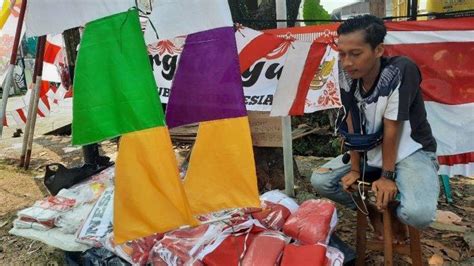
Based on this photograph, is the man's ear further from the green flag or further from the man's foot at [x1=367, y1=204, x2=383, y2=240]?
the green flag

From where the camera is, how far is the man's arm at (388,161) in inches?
95.0

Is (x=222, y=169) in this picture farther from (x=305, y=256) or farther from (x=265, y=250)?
(x=305, y=256)

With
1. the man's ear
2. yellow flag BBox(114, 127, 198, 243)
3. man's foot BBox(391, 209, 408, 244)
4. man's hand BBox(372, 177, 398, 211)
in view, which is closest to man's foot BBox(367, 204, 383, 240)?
man's foot BBox(391, 209, 408, 244)

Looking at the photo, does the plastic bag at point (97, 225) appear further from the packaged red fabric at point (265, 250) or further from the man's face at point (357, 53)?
the man's face at point (357, 53)

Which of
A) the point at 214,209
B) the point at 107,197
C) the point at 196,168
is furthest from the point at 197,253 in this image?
the point at 107,197

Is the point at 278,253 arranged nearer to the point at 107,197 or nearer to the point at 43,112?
the point at 107,197

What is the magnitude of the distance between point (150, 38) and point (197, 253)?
1345 millimetres

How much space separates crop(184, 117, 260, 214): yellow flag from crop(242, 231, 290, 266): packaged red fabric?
0.35m

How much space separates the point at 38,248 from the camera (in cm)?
350

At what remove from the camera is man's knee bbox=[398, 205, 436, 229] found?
2355 mm

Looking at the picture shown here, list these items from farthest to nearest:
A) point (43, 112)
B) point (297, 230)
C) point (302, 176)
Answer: point (43, 112), point (302, 176), point (297, 230)

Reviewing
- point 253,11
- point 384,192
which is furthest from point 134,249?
point 253,11

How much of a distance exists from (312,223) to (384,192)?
0.50 meters

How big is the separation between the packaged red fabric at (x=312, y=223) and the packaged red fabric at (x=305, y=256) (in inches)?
4.8
